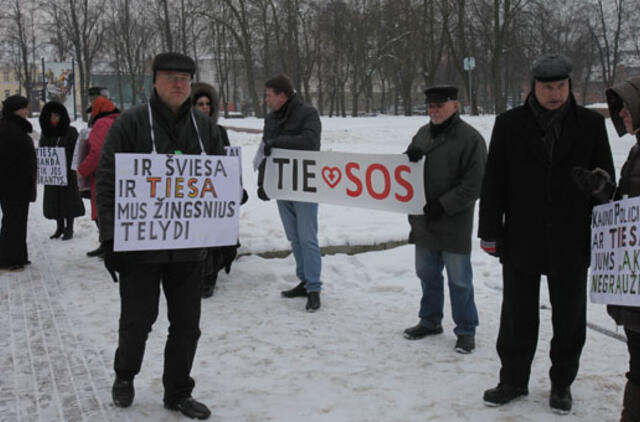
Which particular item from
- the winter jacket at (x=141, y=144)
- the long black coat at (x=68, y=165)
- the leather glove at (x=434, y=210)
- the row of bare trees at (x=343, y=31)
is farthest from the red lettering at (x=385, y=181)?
the row of bare trees at (x=343, y=31)

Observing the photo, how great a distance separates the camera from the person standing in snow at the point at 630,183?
10.5ft

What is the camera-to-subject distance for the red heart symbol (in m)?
6.50

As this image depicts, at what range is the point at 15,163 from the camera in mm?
7816

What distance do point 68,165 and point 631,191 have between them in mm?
7880

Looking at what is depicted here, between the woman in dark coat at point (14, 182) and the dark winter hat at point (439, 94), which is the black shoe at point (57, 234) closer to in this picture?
the woman in dark coat at point (14, 182)

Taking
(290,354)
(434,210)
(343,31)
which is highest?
(343,31)

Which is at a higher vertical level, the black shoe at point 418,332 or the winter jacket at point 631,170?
the winter jacket at point 631,170

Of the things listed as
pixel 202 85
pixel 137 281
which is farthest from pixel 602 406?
pixel 202 85

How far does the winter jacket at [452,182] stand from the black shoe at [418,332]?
711 millimetres

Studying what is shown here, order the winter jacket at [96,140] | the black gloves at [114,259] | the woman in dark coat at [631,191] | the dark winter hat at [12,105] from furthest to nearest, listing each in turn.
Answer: the dark winter hat at [12,105]
the winter jacket at [96,140]
the black gloves at [114,259]
the woman in dark coat at [631,191]

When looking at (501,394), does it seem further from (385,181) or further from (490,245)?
(385,181)

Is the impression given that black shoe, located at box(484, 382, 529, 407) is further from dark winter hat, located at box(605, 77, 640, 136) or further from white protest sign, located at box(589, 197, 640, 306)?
dark winter hat, located at box(605, 77, 640, 136)

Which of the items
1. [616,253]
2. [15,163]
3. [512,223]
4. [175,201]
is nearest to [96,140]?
[15,163]

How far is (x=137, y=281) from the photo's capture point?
3.85m
